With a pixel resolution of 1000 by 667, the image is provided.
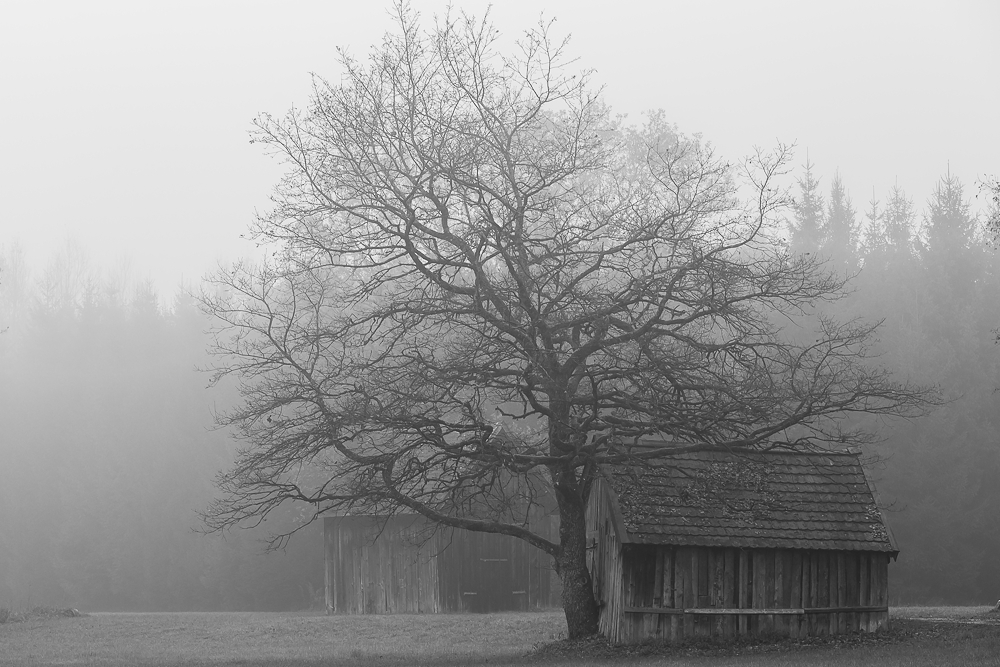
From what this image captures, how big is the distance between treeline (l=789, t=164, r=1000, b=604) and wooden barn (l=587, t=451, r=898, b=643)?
17494 mm

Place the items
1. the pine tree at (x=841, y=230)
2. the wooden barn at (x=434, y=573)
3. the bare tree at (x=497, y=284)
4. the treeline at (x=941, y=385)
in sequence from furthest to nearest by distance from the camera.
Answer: the pine tree at (x=841, y=230)
the treeline at (x=941, y=385)
the wooden barn at (x=434, y=573)
the bare tree at (x=497, y=284)

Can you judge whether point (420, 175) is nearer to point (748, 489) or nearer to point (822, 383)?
point (822, 383)

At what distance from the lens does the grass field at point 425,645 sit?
1995 centimetres

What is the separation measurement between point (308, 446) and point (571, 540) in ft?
19.3

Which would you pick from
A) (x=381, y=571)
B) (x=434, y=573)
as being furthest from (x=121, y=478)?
(x=434, y=573)

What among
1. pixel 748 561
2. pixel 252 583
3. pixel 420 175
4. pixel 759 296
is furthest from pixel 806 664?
pixel 252 583

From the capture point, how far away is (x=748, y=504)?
907 inches

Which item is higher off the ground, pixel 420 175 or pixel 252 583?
pixel 420 175

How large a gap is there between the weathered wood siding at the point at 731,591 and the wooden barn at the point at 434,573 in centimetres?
1473

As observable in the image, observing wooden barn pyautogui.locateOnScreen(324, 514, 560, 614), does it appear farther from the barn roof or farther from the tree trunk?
the barn roof

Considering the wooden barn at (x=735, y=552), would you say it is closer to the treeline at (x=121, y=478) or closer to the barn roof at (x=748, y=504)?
the barn roof at (x=748, y=504)

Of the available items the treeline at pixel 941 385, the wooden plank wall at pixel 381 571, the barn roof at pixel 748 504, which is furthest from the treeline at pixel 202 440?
the barn roof at pixel 748 504

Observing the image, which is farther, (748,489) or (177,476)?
(177,476)

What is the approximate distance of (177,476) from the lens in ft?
197
